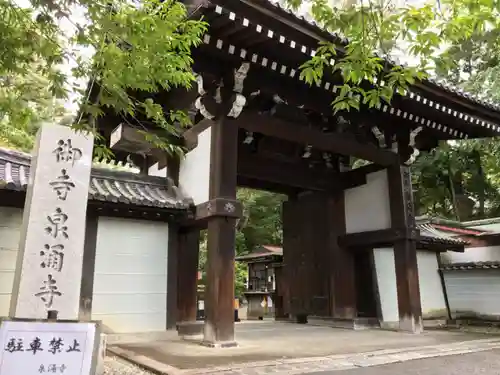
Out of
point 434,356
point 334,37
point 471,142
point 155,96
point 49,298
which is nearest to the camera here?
point 49,298

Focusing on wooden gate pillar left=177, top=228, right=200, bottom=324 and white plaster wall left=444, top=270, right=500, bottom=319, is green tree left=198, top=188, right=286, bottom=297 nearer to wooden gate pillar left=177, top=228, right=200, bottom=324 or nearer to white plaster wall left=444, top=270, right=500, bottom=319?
white plaster wall left=444, top=270, right=500, bottom=319

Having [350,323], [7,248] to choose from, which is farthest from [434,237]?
[7,248]

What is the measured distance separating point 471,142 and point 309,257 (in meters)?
8.49

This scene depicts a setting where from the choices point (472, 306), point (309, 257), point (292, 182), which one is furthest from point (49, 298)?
point (472, 306)

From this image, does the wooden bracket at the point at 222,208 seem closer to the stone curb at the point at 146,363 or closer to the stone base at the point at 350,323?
the stone curb at the point at 146,363

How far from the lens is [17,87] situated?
141 inches

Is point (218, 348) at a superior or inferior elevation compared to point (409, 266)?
inferior

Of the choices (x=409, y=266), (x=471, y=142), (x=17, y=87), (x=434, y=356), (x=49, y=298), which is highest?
(x=471, y=142)

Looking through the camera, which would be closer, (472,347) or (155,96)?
(472,347)

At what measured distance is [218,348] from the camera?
224 inches

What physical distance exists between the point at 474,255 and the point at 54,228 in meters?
10.3

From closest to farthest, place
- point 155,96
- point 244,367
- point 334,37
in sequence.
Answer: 1. point 244,367
2. point 334,37
3. point 155,96

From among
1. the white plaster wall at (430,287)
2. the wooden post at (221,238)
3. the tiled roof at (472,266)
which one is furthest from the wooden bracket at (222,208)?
the tiled roof at (472,266)

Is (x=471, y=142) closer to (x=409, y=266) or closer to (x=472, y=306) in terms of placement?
(x=472, y=306)
